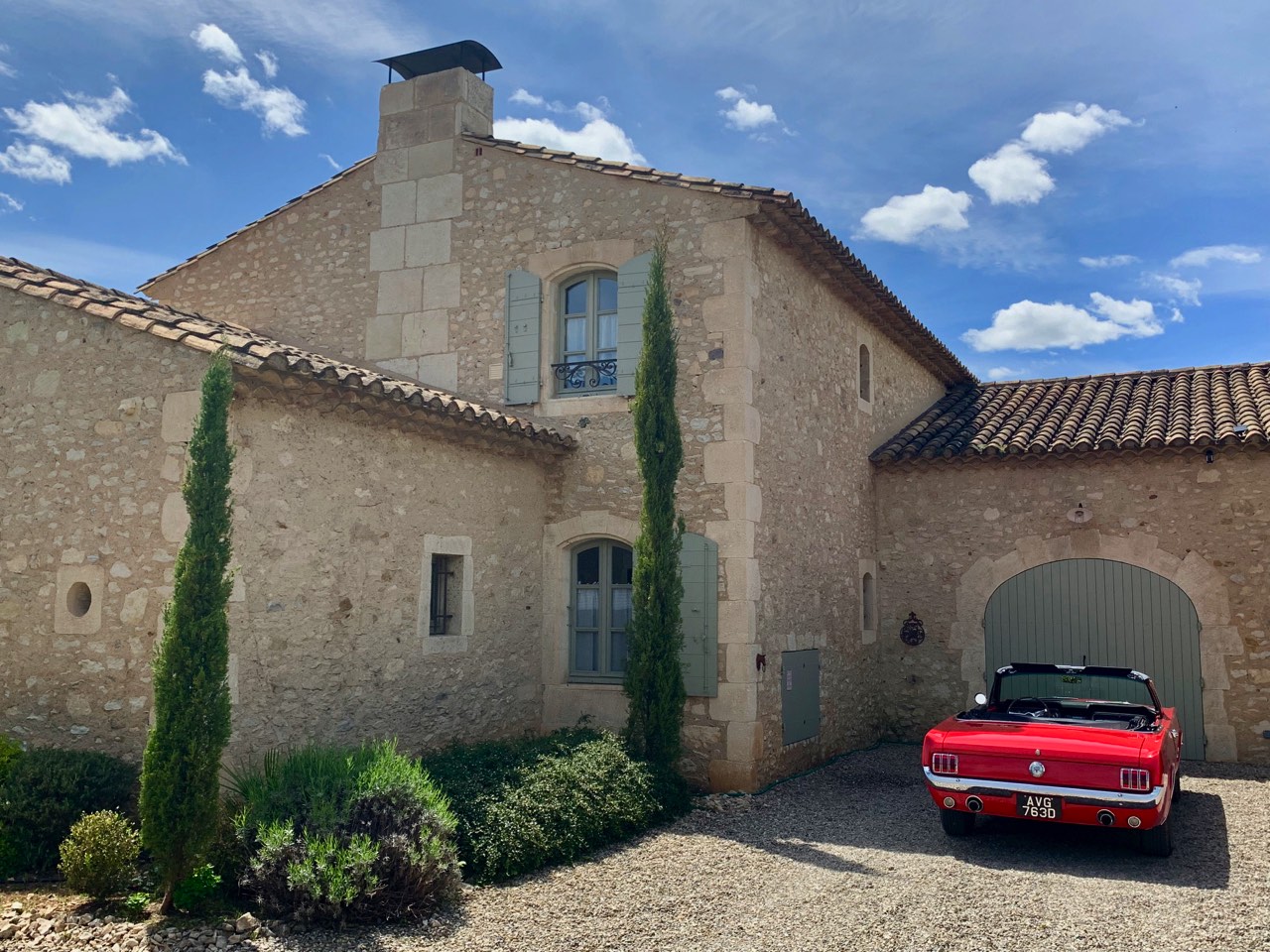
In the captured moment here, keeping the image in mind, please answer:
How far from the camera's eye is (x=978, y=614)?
12.1m

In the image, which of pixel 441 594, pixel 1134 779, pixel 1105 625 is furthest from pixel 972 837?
pixel 1105 625

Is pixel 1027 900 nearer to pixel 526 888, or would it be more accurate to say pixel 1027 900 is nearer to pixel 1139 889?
pixel 1139 889

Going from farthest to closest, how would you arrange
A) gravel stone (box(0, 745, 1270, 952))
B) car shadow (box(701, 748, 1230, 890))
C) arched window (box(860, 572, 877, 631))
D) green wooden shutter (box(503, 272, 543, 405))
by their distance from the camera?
arched window (box(860, 572, 877, 631)), green wooden shutter (box(503, 272, 543, 405)), car shadow (box(701, 748, 1230, 890)), gravel stone (box(0, 745, 1270, 952))

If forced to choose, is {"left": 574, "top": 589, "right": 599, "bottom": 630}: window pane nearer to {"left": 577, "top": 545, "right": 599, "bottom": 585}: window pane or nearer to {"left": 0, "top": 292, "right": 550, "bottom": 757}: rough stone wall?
{"left": 577, "top": 545, "right": 599, "bottom": 585}: window pane

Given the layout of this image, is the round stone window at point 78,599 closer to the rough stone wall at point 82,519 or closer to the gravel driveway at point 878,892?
the rough stone wall at point 82,519

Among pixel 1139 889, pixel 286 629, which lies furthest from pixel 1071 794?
pixel 286 629

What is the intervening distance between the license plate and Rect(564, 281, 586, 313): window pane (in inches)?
238

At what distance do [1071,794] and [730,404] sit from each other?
4.33m

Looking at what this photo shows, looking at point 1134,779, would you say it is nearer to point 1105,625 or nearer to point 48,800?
point 1105,625

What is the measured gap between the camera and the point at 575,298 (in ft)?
34.4

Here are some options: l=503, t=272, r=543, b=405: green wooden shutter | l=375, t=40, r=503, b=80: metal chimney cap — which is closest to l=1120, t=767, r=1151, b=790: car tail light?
l=503, t=272, r=543, b=405: green wooden shutter

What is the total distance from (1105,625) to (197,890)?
964cm

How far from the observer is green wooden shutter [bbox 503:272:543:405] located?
33.7ft

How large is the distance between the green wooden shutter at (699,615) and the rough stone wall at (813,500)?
1.00 feet
